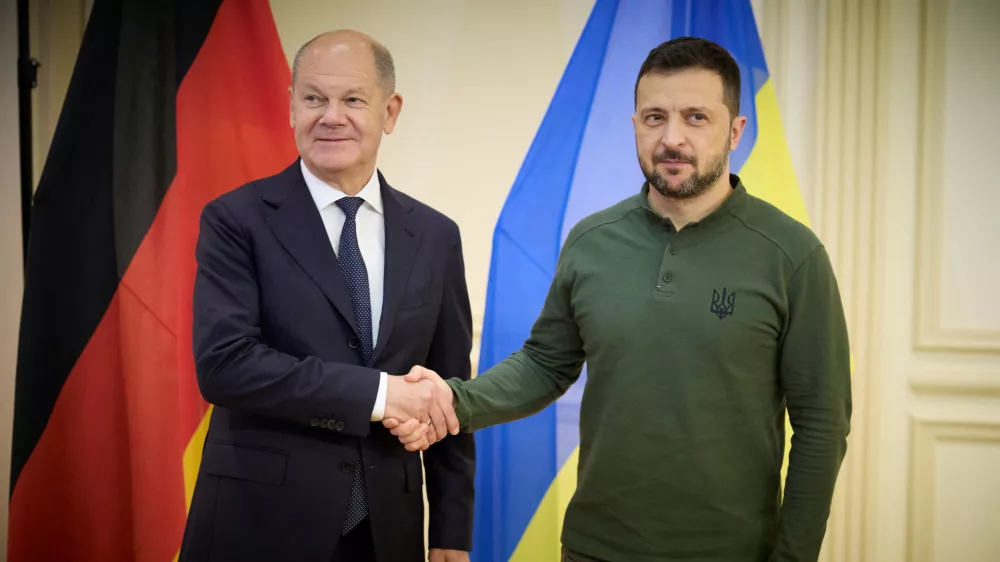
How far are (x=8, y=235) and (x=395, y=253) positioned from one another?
6.57 feet

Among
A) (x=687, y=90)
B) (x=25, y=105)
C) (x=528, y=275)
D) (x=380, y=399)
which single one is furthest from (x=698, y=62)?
(x=25, y=105)

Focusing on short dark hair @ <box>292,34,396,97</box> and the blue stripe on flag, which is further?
the blue stripe on flag

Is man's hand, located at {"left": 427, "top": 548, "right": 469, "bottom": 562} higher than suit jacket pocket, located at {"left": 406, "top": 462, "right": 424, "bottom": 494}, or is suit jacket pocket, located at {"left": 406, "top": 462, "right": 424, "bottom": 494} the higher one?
suit jacket pocket, located at {"left": 406, "top": 462, "right": 424, "bottom": 494}

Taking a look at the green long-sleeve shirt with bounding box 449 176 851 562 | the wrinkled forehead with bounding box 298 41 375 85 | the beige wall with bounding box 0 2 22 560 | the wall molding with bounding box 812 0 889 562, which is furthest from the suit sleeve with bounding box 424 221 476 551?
the beige wall with bounding box 0 2 22 560

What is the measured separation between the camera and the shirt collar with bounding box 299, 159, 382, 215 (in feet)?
6.12

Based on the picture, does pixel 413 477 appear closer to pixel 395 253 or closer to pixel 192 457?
pixel 395 253

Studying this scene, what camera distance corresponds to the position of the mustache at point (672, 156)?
1644 millimetres

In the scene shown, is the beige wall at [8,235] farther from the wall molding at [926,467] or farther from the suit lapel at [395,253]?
the wall molding at [926,467]

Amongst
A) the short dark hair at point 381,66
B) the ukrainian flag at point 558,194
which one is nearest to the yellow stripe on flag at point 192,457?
the ukrainian flag at point 558,194

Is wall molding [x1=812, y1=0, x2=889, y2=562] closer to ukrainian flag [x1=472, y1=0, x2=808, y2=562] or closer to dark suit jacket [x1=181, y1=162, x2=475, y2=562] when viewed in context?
ukrainian flag [x1=472, y1=0, x2=808, y2=562]

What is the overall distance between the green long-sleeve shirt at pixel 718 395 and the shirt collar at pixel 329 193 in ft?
1.93

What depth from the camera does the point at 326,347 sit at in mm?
1762

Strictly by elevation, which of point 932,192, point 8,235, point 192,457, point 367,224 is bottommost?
point 192,457

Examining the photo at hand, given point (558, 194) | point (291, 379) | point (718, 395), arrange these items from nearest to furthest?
1. point (718, 395)
2. point (291, 379)
3. point (558, 194)
